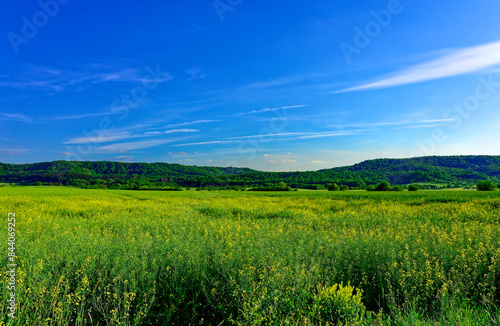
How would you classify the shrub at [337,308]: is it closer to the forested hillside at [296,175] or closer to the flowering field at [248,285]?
the flowering field at [248,285]

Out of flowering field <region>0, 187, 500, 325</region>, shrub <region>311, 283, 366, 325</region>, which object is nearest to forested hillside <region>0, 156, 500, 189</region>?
flowering field <region>0, 187, 500, 325</region>

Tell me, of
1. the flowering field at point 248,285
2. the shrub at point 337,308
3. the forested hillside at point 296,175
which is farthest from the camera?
the forested hillside at point 296,175

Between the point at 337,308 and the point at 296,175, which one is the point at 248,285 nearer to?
the point at 337,308

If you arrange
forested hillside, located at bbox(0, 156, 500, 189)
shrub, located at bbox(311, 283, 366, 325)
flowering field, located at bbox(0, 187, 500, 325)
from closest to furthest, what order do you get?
shrub, located at bbox(311, 283, 366, 325) → flowering field, located at bbox(0, 187, 500, 325) → forested hillside, located at bbox(0, 156, 500, 189)

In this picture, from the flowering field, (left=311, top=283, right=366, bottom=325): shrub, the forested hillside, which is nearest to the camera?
(left=311, top=283, right=366, bottom=325): shrub

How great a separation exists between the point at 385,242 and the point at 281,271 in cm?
381

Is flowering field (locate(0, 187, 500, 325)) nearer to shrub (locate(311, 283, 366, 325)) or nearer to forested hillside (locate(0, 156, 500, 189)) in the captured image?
shrub (locate(311, 283, 366, 325))

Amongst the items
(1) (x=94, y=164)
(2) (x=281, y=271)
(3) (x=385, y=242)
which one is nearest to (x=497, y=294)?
(3) (x=385, y=242)

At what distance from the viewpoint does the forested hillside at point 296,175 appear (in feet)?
256

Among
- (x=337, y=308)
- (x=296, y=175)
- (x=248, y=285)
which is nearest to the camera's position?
(x=337, y=308)

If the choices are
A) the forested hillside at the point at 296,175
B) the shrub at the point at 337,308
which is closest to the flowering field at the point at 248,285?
the shrub at the point at 337,308

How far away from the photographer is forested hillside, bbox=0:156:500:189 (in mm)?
78125

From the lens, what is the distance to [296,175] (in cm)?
9388

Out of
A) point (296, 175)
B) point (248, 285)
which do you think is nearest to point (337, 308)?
point (248, 285)
